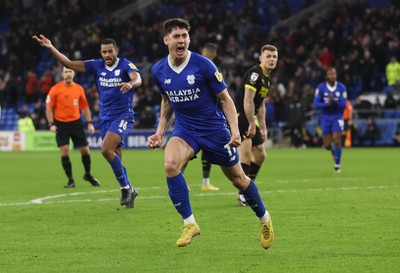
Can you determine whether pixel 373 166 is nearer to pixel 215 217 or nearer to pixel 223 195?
pixel 223 195

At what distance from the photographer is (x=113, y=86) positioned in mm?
14281

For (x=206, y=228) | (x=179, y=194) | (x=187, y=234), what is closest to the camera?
(x=187, y=234)

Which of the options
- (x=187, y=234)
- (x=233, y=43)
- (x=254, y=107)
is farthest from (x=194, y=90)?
(x=233, y=43)

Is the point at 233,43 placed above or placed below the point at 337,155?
above

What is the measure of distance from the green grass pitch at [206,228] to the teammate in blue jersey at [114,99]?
75 centimetres

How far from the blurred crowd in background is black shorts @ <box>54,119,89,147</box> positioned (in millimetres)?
14480

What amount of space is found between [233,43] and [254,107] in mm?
26945

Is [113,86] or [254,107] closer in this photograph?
[254,107]

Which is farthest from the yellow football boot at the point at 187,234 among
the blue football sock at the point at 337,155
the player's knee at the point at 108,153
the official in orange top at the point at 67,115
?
the blue football sock at the point at 337,155

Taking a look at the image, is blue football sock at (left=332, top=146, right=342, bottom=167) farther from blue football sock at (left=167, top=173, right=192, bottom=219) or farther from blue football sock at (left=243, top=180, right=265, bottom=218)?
blue football sock at (left=167, top=173, right=192, bottom=219)

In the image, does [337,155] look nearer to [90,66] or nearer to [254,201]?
[90,66]

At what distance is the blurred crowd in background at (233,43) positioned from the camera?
36156 millimetres

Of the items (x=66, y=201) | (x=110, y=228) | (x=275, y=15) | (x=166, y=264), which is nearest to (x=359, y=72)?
(x=275, y=15)

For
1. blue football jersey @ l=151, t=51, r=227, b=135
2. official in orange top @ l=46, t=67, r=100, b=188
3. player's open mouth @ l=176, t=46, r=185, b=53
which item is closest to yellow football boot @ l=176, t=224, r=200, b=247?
blue football jersey @ l=151, t=51, r=227, b=135
